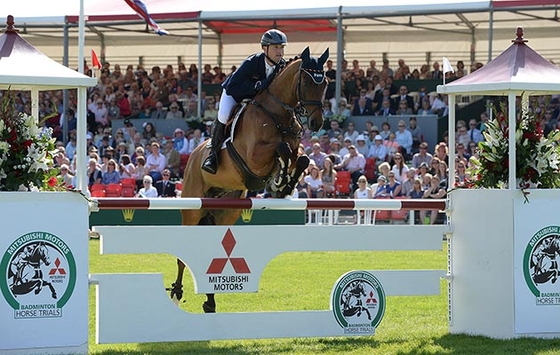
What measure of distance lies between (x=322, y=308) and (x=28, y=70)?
4.04 meters

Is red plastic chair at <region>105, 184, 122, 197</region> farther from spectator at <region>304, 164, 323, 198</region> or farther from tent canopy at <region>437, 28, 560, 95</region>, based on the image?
tent canopy at <region>437, 28, 560, 95</region>

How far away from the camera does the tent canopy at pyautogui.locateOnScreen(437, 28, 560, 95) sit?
7.46 metres

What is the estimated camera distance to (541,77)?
24.8 ft

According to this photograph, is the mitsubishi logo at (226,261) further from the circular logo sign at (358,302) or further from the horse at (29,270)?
the horse at (29,270)

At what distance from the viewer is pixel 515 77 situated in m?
7.53

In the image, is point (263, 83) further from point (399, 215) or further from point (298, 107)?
point (399, 215)

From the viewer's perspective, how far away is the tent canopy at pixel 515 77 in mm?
7457

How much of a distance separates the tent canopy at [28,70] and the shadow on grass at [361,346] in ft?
5.99

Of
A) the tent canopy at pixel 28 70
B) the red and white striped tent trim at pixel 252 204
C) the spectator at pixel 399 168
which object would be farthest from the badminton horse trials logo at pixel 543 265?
the spectator at pixel 399 168

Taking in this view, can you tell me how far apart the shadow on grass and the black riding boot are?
2.79 m

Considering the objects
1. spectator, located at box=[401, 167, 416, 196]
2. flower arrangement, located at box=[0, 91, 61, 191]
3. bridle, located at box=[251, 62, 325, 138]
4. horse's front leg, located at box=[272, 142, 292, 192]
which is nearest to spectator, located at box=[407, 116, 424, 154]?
spectator, located at box=[401, 167, 416, 196]

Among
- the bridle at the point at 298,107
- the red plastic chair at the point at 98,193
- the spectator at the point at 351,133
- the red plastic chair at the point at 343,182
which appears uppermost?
the spectator at the point at 351,133

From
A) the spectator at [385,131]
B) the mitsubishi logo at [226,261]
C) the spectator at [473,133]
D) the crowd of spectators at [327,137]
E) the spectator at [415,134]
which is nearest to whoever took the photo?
the mitsubishi logo at [226,261]

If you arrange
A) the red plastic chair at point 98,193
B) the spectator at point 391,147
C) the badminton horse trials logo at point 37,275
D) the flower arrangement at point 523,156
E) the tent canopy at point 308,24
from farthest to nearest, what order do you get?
the tent canopy at point 308,24
the spectator at point 391,147
the red plastic chair at point 98,193
the flower arrangement at point 523,156
the badminton horse trials logo at point 37,275
